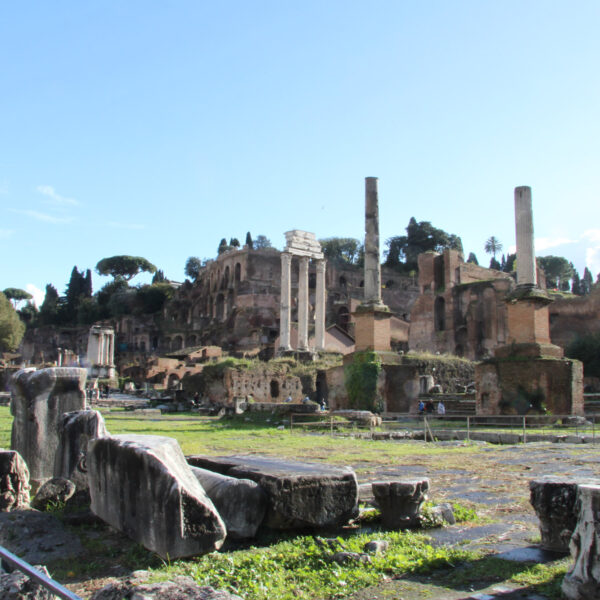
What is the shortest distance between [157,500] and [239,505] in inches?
32.9

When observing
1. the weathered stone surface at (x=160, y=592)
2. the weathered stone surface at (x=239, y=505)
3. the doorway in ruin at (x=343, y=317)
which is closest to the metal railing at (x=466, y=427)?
the weathered stone surface at (x=239, y=505)

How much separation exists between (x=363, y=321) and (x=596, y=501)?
18489 millimetres

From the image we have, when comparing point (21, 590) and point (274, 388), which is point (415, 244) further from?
point (21, 590)

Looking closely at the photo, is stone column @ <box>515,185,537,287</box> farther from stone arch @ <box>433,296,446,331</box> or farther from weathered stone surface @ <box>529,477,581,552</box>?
stone arch @ <box>433,296,446,331</box>

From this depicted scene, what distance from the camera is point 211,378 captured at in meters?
35.4

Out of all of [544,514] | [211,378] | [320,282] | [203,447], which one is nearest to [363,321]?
[203,447]

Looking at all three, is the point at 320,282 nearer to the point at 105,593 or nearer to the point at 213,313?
the point at 213,313

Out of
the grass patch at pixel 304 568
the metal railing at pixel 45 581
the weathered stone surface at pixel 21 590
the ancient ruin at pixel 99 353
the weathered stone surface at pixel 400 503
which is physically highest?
the ancient ruin at pixel 99 353

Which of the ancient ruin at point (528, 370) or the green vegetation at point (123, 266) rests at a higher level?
the green vegetation at point (123, 266)

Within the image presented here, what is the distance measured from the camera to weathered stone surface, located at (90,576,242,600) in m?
3.03

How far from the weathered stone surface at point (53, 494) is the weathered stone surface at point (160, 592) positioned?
115 inches

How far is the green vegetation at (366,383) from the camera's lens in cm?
2106

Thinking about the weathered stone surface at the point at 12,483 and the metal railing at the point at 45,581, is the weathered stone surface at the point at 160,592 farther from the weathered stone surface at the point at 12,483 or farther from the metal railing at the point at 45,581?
the weathered stone surface at the point at 12,483

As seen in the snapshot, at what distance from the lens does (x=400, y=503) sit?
216 inches
